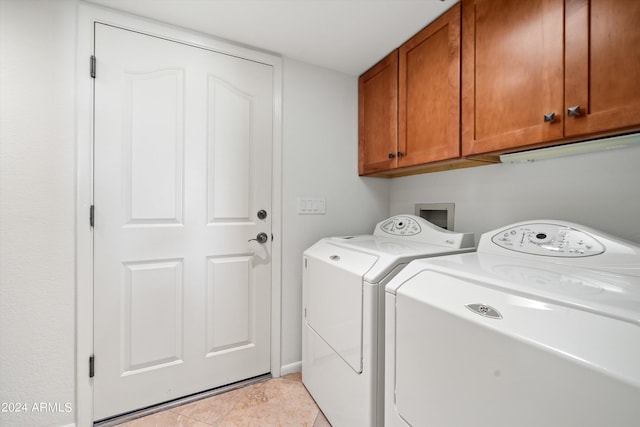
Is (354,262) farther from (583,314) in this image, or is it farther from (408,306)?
(583,314)

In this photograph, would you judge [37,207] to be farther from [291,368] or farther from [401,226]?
[401,226]

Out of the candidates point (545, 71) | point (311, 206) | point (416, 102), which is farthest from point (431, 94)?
point (311, 206)

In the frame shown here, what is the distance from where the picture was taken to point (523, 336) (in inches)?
23.5

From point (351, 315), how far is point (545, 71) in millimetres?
1249

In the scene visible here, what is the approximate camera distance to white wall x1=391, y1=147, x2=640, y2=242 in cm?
101

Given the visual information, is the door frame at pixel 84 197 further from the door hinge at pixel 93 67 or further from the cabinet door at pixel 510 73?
the cabinet door at pixel 510 73

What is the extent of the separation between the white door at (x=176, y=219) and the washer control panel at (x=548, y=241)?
1.36 m

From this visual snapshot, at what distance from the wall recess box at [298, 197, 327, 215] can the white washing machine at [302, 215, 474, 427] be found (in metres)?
0.30

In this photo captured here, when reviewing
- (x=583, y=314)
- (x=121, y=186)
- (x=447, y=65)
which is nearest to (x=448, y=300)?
(x=583, y=314)

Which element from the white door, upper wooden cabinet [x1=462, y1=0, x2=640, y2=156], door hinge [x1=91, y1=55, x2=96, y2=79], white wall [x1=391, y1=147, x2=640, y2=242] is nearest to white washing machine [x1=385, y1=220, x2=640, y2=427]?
white wall [x1=391, y1=147, x2=640, y2=242]

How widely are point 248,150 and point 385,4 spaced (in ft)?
3.65

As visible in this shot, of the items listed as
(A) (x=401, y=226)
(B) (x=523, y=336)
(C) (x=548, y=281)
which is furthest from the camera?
(A) (x=401, y=226)

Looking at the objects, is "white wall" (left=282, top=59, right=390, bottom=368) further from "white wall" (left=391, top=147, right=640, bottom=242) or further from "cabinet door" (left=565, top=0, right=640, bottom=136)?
"cabinet door" (left=565, top=0, right=640, bottom=136)

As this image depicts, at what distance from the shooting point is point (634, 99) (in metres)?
0.79
